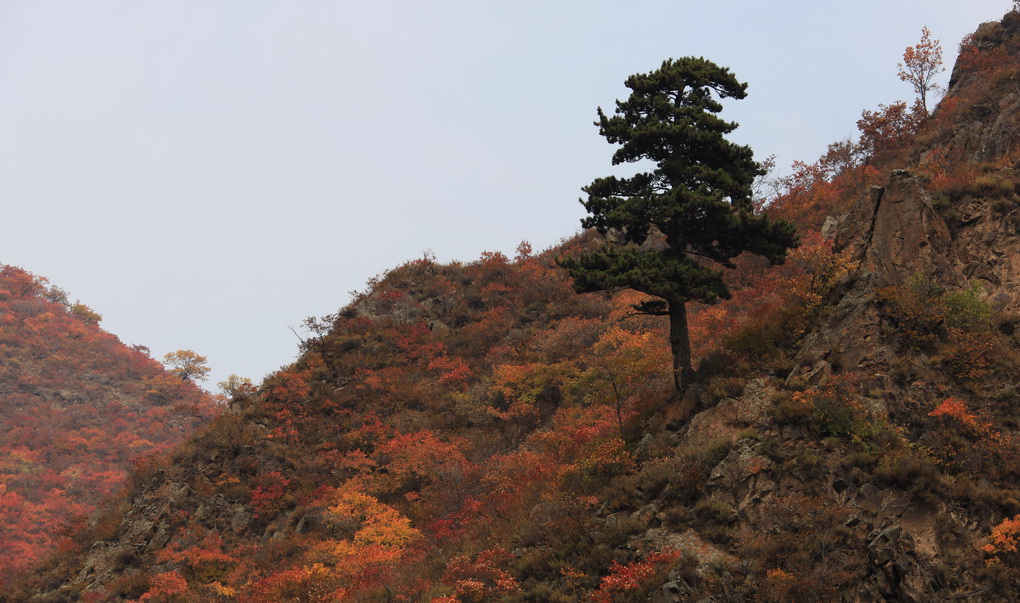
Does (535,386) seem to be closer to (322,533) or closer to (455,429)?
(455,429)

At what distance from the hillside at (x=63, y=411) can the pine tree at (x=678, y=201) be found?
5327 centimetres

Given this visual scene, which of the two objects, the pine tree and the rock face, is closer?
the rock face

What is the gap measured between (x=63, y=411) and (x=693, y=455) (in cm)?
9656

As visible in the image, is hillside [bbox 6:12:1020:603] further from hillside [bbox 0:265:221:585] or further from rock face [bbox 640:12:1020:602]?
hillside [bbox 0:265:221:585]

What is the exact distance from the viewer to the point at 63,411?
8631cm

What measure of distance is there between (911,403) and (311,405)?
3398 cm

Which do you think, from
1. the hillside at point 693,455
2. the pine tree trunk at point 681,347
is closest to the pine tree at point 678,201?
the pine tree trunk at point 681,347

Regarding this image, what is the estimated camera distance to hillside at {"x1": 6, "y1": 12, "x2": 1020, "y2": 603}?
600 inches

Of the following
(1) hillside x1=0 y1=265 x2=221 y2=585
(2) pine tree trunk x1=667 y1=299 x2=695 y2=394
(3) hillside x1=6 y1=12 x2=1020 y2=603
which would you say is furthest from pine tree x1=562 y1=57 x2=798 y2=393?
(1) hillside x1=0 y1=265 x2=221 y2=585

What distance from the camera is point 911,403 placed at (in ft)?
57.9

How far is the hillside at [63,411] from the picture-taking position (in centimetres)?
6550

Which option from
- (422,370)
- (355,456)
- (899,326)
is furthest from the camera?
(422,370)

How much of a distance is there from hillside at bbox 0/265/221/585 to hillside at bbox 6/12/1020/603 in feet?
99.2

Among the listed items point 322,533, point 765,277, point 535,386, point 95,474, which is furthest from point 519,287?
point 95,474
